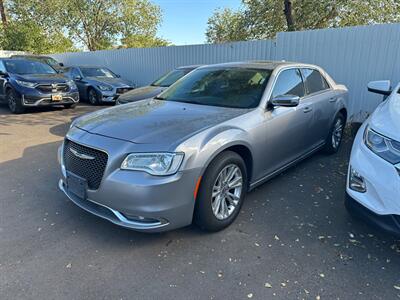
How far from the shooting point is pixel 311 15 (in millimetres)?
15297

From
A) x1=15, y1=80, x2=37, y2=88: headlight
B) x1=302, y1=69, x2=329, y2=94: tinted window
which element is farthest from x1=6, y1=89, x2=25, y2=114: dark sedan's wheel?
x1=302, y1=69, x2=329, y2=94: tinted window

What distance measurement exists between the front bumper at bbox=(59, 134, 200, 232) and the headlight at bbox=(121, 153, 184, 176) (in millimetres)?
42

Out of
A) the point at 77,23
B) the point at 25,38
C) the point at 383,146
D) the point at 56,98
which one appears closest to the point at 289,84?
the point at 383,146

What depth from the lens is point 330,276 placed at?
2.37 meters

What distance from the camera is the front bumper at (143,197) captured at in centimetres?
239

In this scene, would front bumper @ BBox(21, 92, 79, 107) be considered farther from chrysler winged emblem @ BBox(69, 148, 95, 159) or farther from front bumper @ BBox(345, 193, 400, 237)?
front bumper @ BBox(345, 193, 400, 237)

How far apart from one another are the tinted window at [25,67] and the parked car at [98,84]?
1.21 metres

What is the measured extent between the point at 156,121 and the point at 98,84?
828 cm

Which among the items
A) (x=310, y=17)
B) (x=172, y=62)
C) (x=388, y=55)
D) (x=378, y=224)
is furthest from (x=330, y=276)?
(x=310, y=17)

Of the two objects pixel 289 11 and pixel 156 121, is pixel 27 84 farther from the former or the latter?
pixel 289 11

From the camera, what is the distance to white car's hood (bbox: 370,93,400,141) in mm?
2455

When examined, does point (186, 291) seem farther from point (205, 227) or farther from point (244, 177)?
point (244, 177)

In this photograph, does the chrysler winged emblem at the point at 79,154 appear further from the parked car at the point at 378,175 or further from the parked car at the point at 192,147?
the parked car at the point at 378,175

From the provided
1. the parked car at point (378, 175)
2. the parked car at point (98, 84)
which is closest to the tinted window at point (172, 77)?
the parked car at point (98, 84)
